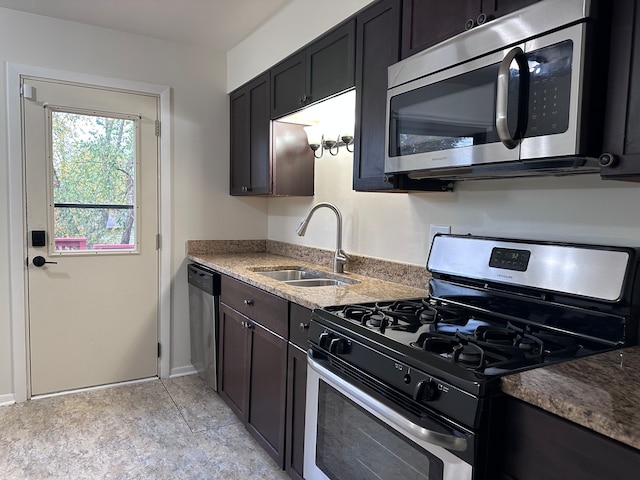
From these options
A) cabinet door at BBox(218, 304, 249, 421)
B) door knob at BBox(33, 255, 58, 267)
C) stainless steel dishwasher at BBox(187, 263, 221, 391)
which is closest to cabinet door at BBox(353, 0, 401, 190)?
cabinet door at BBox(218, 304, 249, 421)

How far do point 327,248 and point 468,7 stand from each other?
1656mm

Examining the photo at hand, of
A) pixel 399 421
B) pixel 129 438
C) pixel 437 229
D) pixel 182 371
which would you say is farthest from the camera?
pixel 182 371

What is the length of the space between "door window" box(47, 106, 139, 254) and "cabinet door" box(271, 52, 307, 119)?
105cm

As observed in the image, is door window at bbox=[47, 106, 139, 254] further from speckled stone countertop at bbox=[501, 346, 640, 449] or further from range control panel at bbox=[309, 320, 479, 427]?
speckled stone countertop at bbox=[501, 346, 640, 449]

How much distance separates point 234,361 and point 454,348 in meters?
1.63

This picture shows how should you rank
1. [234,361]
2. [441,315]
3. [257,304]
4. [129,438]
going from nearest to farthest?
[441,315] < [257,304] < [129,438] < [234,361]

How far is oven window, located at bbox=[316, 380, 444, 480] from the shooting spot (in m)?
1.18

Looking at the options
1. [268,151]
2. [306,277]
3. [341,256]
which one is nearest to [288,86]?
[268,151]

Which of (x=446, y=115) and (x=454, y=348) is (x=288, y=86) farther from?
(x=454, y=348)

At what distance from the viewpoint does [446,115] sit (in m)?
1.45

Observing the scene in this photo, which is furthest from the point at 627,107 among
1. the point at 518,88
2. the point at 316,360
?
the point at 316,360

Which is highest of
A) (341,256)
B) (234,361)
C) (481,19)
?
(481,19)

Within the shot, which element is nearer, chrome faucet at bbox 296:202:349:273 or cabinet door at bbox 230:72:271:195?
chrome faucet at bbox 296:202:349:273

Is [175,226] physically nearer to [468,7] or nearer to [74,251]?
[74,251]
